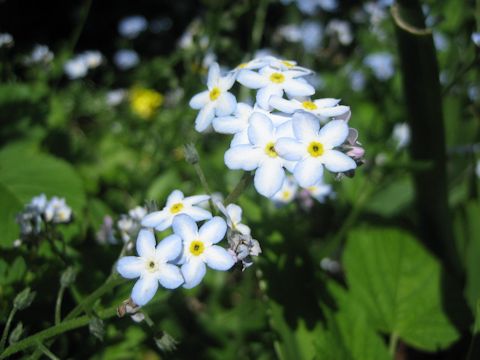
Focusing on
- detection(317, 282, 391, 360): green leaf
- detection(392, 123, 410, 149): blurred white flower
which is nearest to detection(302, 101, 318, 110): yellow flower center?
detection(317, 282, 391, 360): green leaf

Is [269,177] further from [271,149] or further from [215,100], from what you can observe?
[215,100]

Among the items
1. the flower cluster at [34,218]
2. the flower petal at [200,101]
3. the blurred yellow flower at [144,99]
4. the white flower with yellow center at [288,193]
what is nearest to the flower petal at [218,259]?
the flower petal at [200,101]

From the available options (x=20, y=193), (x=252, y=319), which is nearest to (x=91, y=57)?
(x=20, y=193)

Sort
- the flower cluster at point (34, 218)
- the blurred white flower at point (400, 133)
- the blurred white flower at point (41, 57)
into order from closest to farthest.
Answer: the flower cluster at point (34, 218) < the blurred white flower at point (41, 57) < the blurred white flower at point (400, 133)

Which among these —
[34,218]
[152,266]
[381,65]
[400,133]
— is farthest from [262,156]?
[381,65]

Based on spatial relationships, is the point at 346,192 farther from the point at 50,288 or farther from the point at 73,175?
the point at 50,288

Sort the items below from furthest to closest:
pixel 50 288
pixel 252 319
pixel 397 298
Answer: pixel 252 319, pixel 397 298, pixel 50 288

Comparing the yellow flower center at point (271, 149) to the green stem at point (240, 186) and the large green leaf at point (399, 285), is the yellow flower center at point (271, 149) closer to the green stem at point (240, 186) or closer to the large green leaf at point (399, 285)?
the green stem at point (240, 186)

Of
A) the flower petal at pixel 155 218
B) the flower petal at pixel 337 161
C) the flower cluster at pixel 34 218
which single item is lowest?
the flower cluster at pixel 34 218
